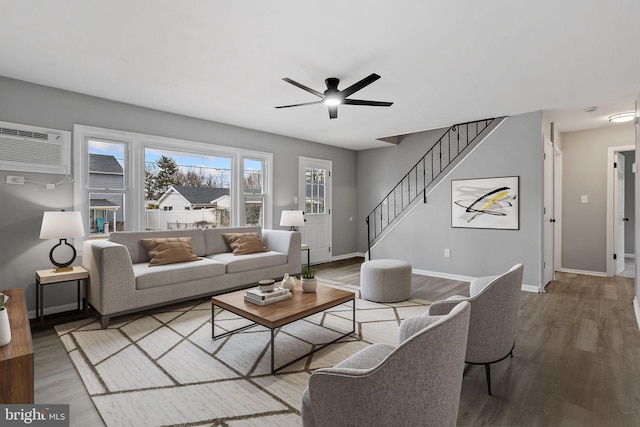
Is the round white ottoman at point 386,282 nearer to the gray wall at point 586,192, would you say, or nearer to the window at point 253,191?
the window at point 253,191

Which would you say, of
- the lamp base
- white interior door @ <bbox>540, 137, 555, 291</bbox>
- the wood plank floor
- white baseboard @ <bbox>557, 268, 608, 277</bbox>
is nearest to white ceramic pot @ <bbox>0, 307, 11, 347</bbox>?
the wood plank floor

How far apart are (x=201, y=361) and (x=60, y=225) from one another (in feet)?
6.96

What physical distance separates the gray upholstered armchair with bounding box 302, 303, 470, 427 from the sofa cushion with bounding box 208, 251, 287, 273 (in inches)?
123

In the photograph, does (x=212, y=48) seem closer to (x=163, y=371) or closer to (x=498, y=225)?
(x=163, y=371)

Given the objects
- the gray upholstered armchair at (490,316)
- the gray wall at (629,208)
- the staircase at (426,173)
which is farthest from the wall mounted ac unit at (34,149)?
the gray wall at (629,208)

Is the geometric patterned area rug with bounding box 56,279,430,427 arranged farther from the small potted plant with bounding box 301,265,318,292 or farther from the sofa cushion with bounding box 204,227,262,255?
the sofa cushion with bounding box 204,227,262,255

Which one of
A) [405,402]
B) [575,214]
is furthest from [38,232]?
[575,214]

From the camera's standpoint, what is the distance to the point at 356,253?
776cm

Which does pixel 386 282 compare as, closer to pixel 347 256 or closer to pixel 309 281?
pixel 309 281

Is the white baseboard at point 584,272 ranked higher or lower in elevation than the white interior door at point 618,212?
lower

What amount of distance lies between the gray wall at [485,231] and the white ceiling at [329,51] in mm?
547

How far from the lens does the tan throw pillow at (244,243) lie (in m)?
4.59

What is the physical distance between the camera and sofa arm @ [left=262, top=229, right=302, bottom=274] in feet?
16.1

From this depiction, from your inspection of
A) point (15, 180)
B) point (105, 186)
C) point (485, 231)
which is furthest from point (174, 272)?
point (485, 231)
